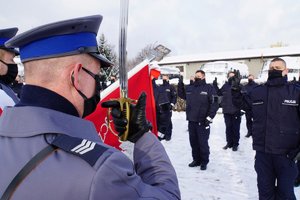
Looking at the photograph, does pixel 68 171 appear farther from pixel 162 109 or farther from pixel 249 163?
pixel 162 109

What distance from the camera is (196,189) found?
17.0ft

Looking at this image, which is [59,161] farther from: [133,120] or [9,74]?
[9,74]

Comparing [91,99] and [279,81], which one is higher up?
[91,99]

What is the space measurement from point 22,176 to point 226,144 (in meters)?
7.85

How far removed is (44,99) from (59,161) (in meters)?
0.27

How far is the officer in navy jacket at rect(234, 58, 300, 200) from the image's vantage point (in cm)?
349

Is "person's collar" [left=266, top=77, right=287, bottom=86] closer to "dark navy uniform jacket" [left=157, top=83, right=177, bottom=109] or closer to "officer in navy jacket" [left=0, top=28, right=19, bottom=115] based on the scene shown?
"officer in navy jacket" [left=0, top=28, right=19, bottom=115]

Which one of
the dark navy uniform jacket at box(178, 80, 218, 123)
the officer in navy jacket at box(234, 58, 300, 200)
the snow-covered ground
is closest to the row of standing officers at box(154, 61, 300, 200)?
the officer in navy jacket at box(234, 58, 300, 200)

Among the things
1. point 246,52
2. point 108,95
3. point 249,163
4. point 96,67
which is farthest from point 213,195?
point 246,52

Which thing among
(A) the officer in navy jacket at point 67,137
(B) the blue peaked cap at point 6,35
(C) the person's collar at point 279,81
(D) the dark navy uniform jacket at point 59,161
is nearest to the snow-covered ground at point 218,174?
(C) the person's collar at point 279,81

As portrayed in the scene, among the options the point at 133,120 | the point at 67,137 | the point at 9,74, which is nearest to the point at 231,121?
the point at 9,74

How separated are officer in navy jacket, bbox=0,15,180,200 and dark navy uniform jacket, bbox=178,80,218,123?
4982 mm

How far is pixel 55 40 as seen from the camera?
1.17m

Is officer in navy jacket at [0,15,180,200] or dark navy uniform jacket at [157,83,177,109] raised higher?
officer in navy jacket at [0,15,180,200]
